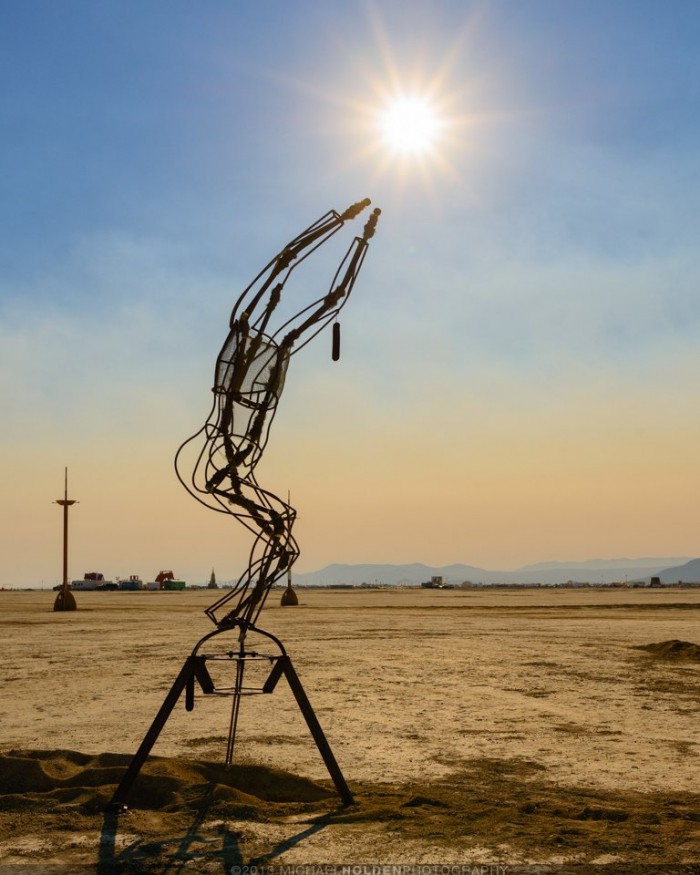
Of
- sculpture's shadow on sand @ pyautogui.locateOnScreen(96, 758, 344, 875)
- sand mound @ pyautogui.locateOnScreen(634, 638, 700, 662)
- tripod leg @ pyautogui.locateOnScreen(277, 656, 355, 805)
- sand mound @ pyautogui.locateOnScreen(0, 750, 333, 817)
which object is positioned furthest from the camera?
sand mound @ pyautogui.locateOnScreen(634, 638, 700, 662)

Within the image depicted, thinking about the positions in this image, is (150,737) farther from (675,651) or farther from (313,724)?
(675,651)

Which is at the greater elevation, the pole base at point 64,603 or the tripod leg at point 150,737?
the pole base at point 64,603

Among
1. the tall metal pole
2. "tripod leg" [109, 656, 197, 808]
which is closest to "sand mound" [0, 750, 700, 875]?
"tripod leg" [109, 656, 197, 808]

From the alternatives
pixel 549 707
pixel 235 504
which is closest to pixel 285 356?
pixel 235 504

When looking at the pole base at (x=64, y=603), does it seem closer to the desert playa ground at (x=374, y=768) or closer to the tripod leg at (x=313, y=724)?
the desert playa ground at (x=374, y=768)

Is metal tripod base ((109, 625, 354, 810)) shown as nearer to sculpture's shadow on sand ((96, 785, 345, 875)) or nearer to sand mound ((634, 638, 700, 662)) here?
sculpture's shadow on sand ((96, 785, 345, 875))

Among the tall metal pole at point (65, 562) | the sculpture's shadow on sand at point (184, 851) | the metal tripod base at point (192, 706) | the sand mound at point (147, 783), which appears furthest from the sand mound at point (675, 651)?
the tall metal pole at point (65, 562)

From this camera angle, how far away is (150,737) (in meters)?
6.75

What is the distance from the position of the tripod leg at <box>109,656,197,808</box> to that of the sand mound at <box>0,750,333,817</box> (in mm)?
318

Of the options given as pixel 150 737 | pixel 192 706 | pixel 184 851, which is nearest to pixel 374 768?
pixel 192 706

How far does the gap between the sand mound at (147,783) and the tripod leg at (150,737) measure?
1.04ft

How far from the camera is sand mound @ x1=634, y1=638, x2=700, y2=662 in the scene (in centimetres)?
2042

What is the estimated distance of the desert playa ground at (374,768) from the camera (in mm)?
6078

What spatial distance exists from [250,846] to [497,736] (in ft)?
17.9
